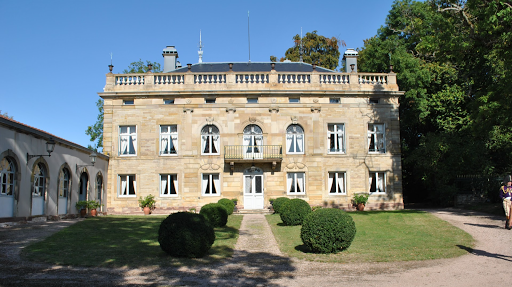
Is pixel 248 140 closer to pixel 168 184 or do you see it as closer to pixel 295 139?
pixel 295 139

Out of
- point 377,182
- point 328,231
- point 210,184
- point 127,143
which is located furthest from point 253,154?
point 328,231

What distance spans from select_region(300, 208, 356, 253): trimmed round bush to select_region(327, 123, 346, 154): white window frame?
16373 mm

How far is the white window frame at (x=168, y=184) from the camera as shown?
86.5 feet

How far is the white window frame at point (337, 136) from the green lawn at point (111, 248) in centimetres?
1295

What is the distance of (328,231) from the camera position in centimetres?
1088

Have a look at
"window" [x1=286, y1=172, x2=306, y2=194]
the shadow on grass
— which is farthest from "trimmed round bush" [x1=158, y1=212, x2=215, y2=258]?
"window" [x1=286, y1=172, x2=306, y2=194]

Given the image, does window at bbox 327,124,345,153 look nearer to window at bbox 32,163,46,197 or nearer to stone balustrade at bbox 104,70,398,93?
stone balustrade at bbox 104,70,398,93

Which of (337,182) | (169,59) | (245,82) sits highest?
(169,59)

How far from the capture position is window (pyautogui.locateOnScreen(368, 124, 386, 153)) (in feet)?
89.9

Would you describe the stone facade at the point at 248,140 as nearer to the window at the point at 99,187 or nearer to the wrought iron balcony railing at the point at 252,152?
the wrought iron balcony railing at the point at 252,152

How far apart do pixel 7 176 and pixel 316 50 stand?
32552mm

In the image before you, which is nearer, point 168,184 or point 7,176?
point 7,176

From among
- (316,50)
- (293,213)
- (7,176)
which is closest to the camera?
(7,176)

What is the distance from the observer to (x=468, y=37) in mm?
19078
